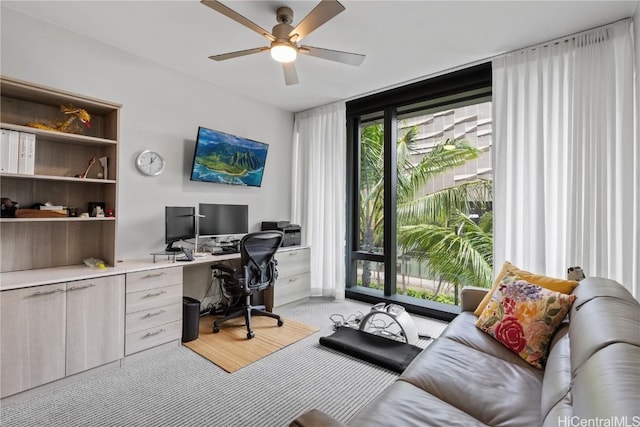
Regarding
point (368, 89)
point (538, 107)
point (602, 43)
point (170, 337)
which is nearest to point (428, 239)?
point (538, 107)

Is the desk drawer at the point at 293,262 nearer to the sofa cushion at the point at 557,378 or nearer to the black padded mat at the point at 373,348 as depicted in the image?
the black padded mat at the point at 373,348

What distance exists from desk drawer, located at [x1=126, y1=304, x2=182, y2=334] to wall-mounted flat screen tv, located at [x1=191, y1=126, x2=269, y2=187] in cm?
144

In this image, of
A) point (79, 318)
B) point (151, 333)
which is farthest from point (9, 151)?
point (151, 333)

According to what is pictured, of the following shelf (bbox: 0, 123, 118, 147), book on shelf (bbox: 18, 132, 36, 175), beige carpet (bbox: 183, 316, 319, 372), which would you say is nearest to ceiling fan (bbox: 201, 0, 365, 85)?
shelf (bbox: 0, 123, 118, 147)

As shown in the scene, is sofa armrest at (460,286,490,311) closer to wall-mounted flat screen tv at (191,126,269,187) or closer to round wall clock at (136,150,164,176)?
wall-mounted flat screen tv at (191,126,269,187)

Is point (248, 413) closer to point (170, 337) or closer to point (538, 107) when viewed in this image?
point (170, 337)

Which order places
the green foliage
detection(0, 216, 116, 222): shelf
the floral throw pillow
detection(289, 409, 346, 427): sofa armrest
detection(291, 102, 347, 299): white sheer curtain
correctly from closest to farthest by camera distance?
detection(289, 409, 346, 427): sofa armrest, the floral throw pillow, detection(0, 216, 116, 222): shelf, the green foliage, detection(291, 102, 347, 299): white sheer curtain

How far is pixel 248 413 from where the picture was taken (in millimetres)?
1779

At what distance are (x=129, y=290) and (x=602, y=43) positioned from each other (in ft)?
13.9

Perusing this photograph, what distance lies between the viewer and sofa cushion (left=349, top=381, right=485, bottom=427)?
1.08 m

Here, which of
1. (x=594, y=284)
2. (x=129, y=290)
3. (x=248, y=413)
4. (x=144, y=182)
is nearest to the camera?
(x=594, y=284)

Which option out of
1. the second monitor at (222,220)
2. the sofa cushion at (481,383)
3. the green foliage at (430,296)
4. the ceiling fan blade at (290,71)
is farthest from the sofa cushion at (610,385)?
the second monitor at (222,220)

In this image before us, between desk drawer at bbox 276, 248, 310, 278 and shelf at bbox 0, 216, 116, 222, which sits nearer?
shelf at bbox 0, 216, 116, 222

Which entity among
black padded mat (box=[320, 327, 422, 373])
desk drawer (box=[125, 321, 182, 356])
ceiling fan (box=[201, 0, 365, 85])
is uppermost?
ceiling fan (box=[201, 0, 365, 85])
